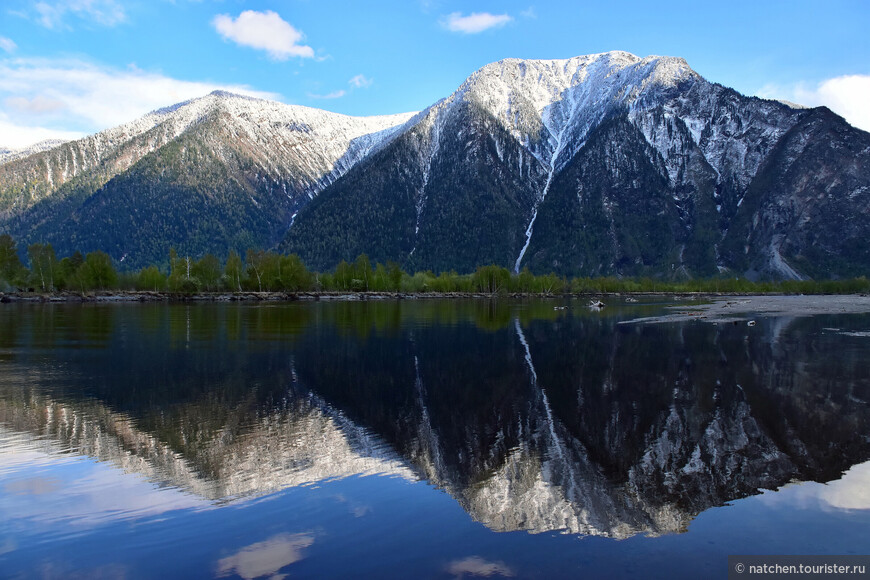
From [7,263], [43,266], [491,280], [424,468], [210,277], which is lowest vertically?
[424,468]

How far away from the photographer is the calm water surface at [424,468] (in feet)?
36.0

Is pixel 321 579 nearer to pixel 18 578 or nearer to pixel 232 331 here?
pixel 18 578

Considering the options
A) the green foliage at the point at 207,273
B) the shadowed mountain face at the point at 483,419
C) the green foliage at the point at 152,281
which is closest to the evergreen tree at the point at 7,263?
the green foliage at the point at 152,281

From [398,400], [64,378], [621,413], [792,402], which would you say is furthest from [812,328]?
[64,378]

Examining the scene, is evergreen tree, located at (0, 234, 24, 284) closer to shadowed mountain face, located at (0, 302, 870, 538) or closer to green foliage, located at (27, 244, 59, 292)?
green foliage, located at (27, 244, 59, 292)

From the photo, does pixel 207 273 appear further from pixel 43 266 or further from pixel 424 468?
pixel 424 468

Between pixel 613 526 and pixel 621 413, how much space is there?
10.1 metres

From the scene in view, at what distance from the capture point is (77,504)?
13078mm

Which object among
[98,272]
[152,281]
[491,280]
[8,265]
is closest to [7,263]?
[8,265]

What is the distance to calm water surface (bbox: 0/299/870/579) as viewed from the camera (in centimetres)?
1098

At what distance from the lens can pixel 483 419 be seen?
69.7ft

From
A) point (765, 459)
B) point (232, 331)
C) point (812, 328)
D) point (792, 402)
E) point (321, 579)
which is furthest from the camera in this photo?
point (812, 328)

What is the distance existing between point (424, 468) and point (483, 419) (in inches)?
219

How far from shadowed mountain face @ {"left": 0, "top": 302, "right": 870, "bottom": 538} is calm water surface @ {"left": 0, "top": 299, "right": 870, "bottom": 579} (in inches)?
4.2
